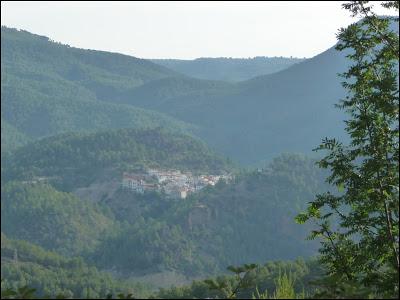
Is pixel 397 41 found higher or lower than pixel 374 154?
higher

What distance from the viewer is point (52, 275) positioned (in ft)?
568

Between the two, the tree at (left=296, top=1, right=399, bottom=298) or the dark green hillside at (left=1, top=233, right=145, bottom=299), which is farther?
the dark green hillside at (left=1, top=233, right=145, bottom=299)

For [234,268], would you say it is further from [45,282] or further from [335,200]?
[45,282]

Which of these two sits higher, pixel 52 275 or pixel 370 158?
pixel 370 158

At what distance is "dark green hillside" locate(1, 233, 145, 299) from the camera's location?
163m

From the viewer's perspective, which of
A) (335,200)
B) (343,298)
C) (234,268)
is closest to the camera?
(343,298)

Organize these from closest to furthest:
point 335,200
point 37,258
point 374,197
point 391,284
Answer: point 391,284 < point 374,197 < point 335,200 < point 37,258

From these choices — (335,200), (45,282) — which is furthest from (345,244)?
(45,282)

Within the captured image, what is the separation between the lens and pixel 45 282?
166 meters

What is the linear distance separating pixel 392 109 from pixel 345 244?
223 inches

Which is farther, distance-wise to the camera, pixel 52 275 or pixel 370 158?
pixel 52 275

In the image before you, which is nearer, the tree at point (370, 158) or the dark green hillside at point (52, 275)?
the tree at point (370, 158)

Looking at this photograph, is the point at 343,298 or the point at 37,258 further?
the point at 37,258

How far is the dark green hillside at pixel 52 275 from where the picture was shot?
163250 millimetres
